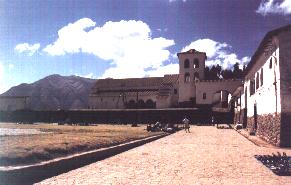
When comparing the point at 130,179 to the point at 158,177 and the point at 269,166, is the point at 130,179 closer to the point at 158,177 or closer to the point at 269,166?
the point at 158,177

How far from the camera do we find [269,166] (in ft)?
35.6

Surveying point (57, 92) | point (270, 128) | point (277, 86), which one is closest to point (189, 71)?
point (270, 128)

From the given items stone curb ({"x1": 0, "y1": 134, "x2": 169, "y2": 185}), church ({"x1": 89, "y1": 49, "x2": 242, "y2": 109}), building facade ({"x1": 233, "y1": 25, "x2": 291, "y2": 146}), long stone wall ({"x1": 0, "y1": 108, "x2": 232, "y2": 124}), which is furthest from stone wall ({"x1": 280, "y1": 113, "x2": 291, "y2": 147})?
church ({"x1": 89, "y1": 49, "x2": 242, "y2": 109})

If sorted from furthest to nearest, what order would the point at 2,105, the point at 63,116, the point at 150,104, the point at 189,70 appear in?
the point at 2,105 → the point at 150,104 → the point at 189,70 → the point at 63,116

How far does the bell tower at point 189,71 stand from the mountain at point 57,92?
193 feet

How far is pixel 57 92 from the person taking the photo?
143 meters

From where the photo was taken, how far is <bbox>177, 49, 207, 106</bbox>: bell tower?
219ft

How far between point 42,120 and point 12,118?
5.08 m

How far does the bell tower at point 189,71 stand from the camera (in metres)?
66.6

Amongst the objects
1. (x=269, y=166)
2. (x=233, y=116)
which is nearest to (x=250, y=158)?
(x=269, y=166)

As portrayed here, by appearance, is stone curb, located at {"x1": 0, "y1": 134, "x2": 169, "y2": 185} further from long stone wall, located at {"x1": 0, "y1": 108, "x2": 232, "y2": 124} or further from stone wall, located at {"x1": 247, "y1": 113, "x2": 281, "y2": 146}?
long stone wall, located at {"x1": 0, "y1": 108, "x2": 232, "y2": 124}

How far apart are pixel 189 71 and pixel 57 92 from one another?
86328 millimetres

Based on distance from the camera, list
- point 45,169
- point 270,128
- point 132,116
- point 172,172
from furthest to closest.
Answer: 1. point 132,116
2. point 270,128
3. point 172,172
4. point 45,169

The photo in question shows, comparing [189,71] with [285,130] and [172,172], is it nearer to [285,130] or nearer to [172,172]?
[285,130]
